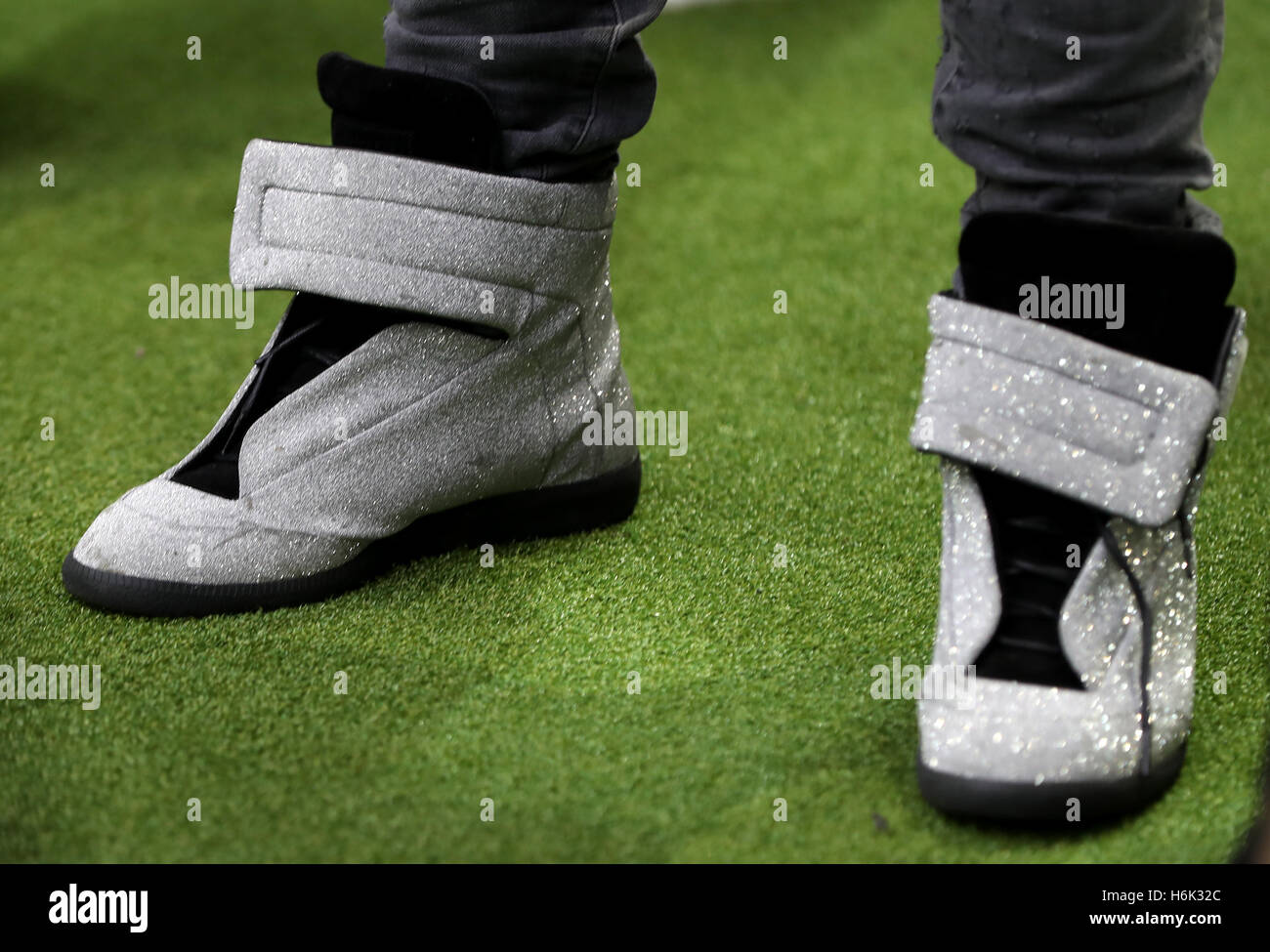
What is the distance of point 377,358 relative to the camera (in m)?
0.90

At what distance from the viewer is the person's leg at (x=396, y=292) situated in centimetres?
86

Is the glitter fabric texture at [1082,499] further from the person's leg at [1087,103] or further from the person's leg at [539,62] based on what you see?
the person's leg at [539,62]

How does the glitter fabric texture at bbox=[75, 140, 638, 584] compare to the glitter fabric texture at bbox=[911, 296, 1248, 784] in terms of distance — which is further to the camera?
the glitter fabric texture at bbox=[75, 140, 638, 584]

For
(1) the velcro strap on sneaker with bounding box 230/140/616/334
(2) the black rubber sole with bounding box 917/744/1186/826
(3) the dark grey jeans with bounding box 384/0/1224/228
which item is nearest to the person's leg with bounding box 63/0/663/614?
(1) the velcro strap on sneaker with bounding box 230/140/616/334

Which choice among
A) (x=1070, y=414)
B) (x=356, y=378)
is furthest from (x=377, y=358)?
(x=1070, y=414)

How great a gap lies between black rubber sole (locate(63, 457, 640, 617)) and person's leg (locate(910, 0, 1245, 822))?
1.18 feet

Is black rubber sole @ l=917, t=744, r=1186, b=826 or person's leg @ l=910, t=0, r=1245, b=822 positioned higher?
person's leg @ l=910, t=0, r=1245, b=822

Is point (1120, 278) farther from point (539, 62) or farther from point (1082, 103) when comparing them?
point (539, 62)

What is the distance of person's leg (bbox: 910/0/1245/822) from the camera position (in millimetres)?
675

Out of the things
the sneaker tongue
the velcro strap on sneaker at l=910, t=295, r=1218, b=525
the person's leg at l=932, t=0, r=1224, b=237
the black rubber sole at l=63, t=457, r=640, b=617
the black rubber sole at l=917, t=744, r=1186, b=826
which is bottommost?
the black rubber sole at l=917, t=744, r=1186, b=826

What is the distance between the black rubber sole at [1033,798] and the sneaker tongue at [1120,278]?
0.23 m

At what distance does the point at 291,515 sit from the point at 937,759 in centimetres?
46

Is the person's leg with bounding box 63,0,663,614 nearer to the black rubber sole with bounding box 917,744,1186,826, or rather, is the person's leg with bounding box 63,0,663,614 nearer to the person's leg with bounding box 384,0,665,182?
the person's leg with bounding box 384,0,665,182

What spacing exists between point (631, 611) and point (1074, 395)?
351 millimetres
